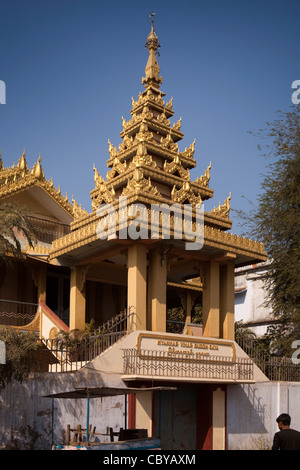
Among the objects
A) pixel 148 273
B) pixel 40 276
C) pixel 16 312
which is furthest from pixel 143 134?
pixel 16 312

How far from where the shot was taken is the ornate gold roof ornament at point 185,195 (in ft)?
69.7

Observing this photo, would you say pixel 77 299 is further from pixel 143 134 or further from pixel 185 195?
pixel 143 134

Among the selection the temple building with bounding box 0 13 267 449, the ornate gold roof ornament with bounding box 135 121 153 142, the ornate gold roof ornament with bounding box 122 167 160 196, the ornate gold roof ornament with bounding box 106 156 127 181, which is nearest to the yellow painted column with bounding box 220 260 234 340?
the temple building with bounding box 0 13 267 449

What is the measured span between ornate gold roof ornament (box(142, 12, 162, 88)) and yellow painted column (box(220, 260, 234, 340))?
334 inches

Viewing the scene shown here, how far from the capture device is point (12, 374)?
14.6m

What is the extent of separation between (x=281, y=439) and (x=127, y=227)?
8.92 meters

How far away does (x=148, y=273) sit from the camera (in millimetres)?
19000

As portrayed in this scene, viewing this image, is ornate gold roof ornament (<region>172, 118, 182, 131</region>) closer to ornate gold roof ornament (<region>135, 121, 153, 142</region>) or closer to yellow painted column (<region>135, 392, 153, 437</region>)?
ornate gold roof ornament (<region>135, 121, 153, 142</region>)

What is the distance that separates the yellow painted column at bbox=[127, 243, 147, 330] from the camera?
17734 millimetres

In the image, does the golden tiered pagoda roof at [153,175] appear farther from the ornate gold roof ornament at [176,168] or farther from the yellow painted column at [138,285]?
the yellow painted column at [138,285]
